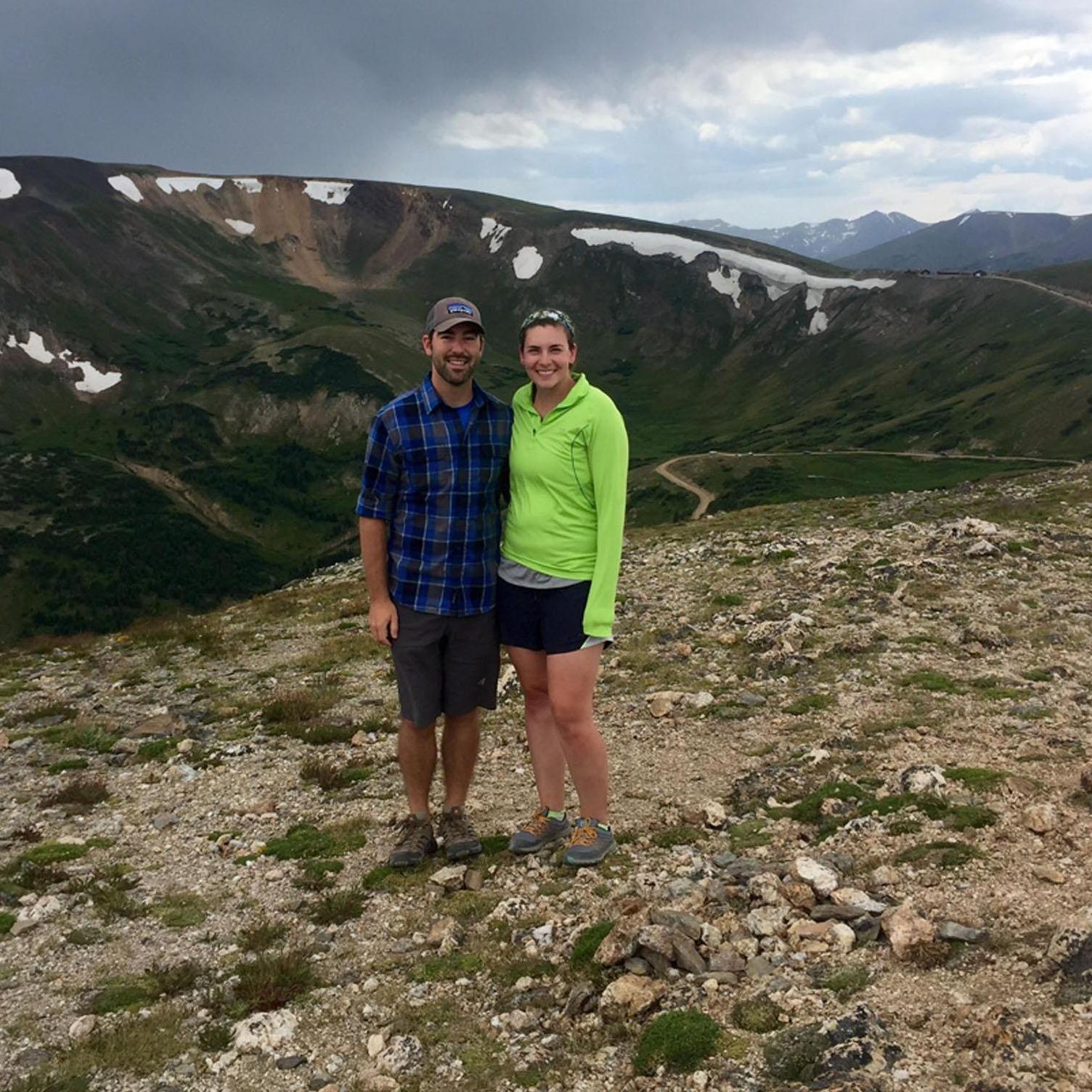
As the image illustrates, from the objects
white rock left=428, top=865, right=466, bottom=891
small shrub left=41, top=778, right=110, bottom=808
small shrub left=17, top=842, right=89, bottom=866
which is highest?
white rock left=428, top=865, right=466, bottom=891

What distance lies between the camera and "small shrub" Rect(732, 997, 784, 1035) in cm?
519

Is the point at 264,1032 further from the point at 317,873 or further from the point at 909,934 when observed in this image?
the point at 909,934

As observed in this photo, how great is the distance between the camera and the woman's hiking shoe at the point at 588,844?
7.83 m

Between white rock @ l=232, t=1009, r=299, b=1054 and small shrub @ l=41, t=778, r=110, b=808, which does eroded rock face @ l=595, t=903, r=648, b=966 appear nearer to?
white rock @ l=232, t=1009, r=299, b=1054

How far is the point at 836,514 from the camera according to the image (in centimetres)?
3058

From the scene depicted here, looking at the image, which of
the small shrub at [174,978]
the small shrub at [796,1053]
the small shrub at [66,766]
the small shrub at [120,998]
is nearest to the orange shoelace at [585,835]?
the small shrub at [796,1053]

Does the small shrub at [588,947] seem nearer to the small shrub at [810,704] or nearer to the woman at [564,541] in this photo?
the woman at [564,541]

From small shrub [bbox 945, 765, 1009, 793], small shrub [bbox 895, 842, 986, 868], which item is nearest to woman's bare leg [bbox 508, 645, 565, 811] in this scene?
small shrub [bbox 895, 842, 986, 868]

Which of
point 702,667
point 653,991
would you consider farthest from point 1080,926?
point 702,667

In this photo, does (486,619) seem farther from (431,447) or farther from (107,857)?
(107,857)

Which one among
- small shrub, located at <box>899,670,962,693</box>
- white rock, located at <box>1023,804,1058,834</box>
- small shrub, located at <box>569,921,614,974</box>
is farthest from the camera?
small shrub, located at <box>899,670,962,693</box>

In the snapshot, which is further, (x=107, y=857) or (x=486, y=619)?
(x=107, y=857)

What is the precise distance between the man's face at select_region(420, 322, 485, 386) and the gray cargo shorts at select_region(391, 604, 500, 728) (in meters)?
2.22

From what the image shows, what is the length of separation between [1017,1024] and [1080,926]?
111 cm
